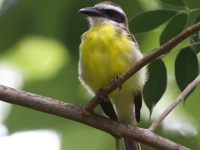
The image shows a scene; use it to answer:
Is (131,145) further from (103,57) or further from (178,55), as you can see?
(178,55)

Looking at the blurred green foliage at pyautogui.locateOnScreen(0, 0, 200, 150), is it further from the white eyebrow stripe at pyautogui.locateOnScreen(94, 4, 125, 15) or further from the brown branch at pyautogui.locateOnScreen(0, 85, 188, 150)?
the brown branch at pyautogui.locateOnScreen(0, 85, 188, 150)

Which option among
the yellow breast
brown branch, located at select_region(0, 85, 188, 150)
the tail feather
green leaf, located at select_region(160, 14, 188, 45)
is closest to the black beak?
the yellow breast

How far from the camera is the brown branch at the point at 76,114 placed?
1.97 metres

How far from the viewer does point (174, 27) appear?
7.72ft

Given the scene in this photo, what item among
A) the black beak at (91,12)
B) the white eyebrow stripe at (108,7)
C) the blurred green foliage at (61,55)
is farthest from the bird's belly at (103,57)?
the blurred green foliage at (61,55)

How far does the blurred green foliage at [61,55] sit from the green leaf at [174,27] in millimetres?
600

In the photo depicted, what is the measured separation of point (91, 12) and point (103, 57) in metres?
0.41

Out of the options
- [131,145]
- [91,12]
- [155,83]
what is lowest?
[131,145]

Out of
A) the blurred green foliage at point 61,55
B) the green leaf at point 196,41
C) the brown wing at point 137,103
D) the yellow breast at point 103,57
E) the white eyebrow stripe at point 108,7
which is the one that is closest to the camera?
the green leaf at point 196,41

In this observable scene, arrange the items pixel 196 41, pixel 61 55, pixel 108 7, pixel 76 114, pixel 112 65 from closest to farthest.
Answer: pixel 76 114 < pixel 196 41 < pixel 112 65 < pixel 108 7 < pixel 61 55

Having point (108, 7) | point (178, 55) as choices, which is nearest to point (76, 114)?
point (178, 55)

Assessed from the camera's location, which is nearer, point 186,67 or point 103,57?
point 186,67

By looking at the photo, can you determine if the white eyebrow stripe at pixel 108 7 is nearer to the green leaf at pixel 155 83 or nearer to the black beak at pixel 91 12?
the black beak at pixel 91 12

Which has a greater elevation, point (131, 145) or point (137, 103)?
point (137, 103)
